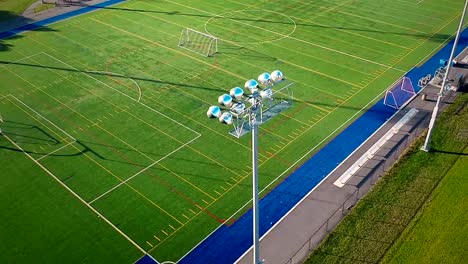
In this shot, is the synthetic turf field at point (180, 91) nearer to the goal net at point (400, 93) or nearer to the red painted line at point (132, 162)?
the red painted line at point (132, 162)

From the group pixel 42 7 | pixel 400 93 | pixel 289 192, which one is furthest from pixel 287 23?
pixel 42 7

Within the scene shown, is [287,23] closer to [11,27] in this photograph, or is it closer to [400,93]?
[400,93]

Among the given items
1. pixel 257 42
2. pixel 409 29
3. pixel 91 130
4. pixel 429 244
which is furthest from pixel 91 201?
pixel 409 29

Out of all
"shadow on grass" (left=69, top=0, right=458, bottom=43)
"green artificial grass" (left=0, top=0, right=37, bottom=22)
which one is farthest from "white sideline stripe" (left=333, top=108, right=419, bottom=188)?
"green artificial grass" (left=0, top=0, right=37, bottom=22)

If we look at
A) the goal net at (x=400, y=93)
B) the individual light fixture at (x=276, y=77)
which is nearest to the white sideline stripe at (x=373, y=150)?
the goal net at (x=400, y=93)

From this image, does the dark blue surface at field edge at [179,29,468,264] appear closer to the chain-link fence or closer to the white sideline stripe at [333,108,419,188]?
the white sideline stripe at [333,108,419,188]

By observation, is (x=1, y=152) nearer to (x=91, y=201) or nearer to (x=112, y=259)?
(x=91, y=201)
